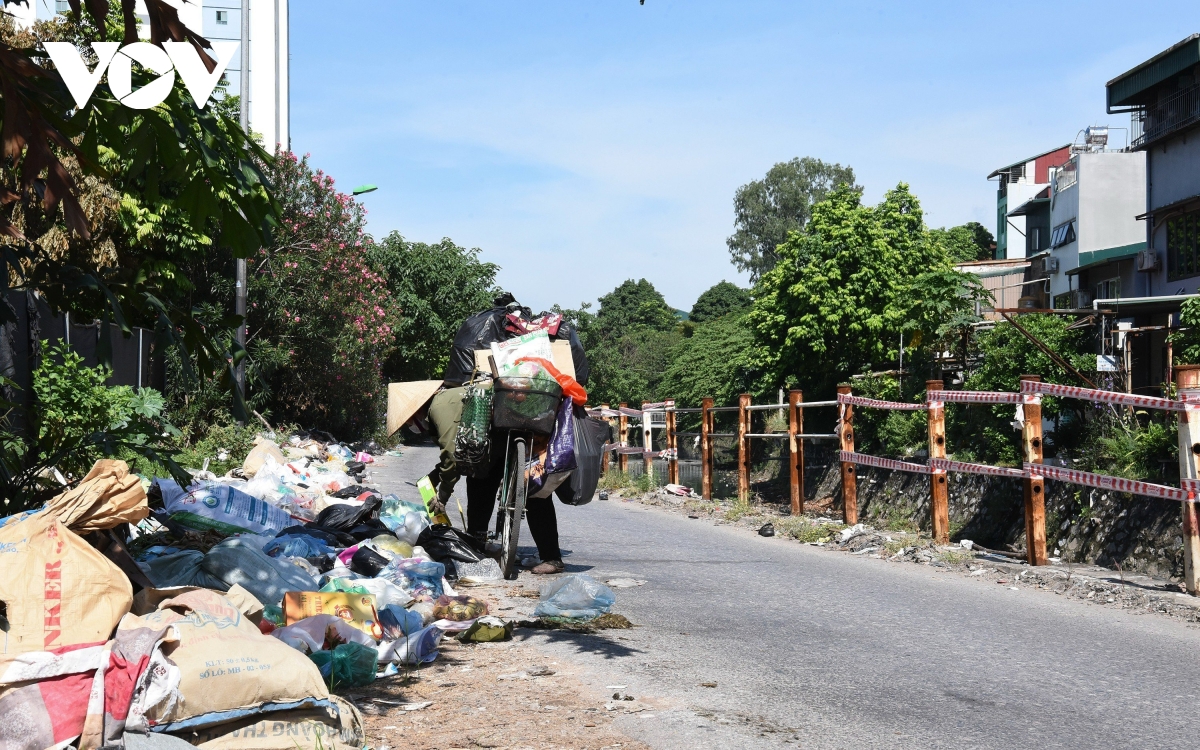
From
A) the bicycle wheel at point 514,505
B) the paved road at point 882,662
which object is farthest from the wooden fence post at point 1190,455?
the bicycle wheel at point 514,505

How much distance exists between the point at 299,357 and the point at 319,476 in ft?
54.9

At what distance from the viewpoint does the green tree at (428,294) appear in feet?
144

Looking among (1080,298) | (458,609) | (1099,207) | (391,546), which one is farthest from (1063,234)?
(458,609)

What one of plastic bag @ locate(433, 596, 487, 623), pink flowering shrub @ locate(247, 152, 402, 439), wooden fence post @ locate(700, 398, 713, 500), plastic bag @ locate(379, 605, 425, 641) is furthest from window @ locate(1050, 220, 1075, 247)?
plastic bag @ locate(379, 605, 425, 641)

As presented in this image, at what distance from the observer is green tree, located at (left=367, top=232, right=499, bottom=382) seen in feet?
144

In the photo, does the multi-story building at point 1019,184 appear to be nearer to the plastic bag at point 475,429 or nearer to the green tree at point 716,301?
the green tree at point 716,301

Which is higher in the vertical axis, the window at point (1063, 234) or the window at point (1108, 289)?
the window at point (1063, 234)

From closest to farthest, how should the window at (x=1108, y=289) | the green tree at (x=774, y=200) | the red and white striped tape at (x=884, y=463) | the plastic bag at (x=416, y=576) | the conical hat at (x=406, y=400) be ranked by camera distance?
the plastic bag at (x=416, y=576) → the conical hat at (x=406, y=400) → the red and white striped tape at (x=884, y=463) → the window at (x=1108, y=289) → the green tree at (x=774, y=200)

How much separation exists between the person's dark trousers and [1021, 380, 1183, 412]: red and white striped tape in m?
3.97

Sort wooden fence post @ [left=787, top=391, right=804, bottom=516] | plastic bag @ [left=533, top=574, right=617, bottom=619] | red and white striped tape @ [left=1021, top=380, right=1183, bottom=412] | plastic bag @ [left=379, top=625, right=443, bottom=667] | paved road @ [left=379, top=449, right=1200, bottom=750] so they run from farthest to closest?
wooden fence post @ [left=787, top=391, right=804, bottom=516] → red and white striped tape @ [left=1021, top=380, right=1183, bottom=412] → plastic bag @ [left=533, top=574, right=617, bottom=619] → plastic bag @ [left=379, top=625, right=443, bottom=667] → paved road @ [left=379, top=449, right=1200, bottom=750]

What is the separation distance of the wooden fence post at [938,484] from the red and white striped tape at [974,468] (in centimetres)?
7

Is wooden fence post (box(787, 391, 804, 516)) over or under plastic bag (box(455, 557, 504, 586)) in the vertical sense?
over

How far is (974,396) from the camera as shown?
31.2 feet

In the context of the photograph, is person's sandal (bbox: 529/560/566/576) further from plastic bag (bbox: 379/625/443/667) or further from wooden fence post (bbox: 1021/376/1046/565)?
wooden fence post (bbox: 1021/376/1046/565)
